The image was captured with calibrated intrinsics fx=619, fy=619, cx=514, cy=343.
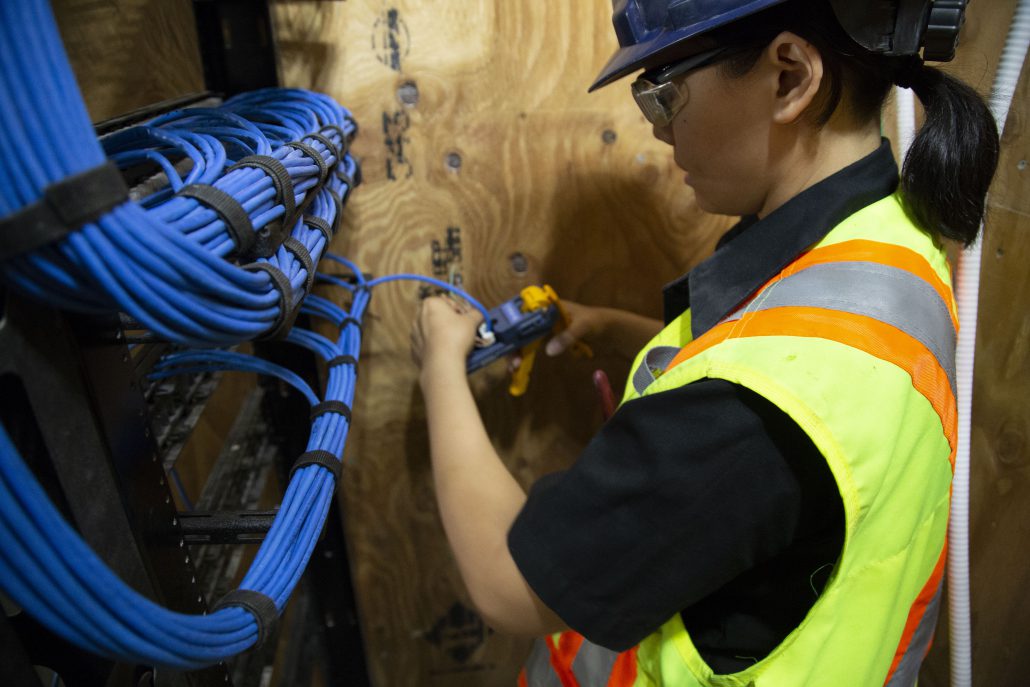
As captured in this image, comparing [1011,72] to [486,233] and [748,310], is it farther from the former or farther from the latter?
[486,233]

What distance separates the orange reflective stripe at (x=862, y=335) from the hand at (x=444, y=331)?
0.51 m

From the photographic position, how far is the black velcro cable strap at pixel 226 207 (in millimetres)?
458

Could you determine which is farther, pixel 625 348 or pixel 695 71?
pixel 625 348

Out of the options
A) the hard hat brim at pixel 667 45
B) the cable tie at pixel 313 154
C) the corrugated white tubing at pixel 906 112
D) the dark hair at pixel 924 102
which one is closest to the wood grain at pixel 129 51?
the cable tie at pixel 313 154

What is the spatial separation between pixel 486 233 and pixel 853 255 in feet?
2.40

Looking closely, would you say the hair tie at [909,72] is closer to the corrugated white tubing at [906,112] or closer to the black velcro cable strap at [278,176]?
the corrugated white tubing at [906,112]

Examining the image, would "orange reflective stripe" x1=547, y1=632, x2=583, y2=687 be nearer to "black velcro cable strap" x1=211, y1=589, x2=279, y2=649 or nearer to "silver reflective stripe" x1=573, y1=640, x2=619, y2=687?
"silver reflective stripe" x1=573, y1=640, x2=619, y2=687

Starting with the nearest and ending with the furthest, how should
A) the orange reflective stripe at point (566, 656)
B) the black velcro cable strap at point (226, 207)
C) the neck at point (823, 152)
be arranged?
the black velcro cable strap at point (226, 207) < the neck at point (823, 152) < the orange reflective stripe at point (566, 656)

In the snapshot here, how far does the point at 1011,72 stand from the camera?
84 centimetres

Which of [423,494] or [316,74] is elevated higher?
[316,74]

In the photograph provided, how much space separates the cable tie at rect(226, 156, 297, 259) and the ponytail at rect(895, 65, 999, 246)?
65 centimetres

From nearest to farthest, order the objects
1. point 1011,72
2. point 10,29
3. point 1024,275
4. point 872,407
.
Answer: point 10,29 < point 872,407 < point 1011,72 < point 1024,275

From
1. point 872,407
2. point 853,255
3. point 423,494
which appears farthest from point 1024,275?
point 423,494

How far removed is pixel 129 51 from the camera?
0.84 m
